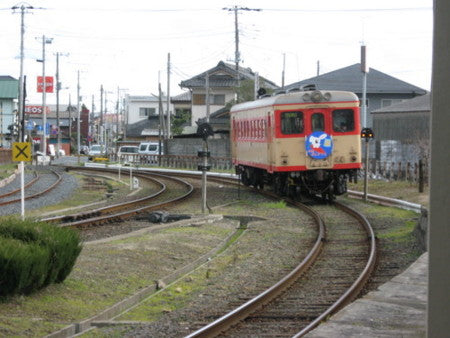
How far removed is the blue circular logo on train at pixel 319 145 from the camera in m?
21.3

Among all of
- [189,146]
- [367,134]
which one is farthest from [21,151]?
[189,146]

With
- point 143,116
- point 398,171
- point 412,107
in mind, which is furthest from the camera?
point 143,116

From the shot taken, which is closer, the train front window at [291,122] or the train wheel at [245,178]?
the train front window at [291,122]

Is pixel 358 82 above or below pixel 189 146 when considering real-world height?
above

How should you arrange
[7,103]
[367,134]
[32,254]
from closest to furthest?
[32,254] < [367,134] < [7,103]

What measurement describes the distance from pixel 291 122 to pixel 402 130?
24.6m

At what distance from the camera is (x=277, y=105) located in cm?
2119

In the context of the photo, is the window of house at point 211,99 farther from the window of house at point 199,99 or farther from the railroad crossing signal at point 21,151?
the railroad crossing signal at point 21,151

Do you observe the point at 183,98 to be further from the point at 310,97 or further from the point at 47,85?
the point at 310,97

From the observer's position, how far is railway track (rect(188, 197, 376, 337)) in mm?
7715

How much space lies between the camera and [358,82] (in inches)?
2276

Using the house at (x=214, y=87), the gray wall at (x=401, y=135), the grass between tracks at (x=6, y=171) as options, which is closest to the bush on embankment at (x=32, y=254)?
the grass between tracks at (x=6, y=171)

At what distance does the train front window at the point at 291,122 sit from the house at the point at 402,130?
16439mm

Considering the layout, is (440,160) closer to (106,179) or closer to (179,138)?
(106,179)
